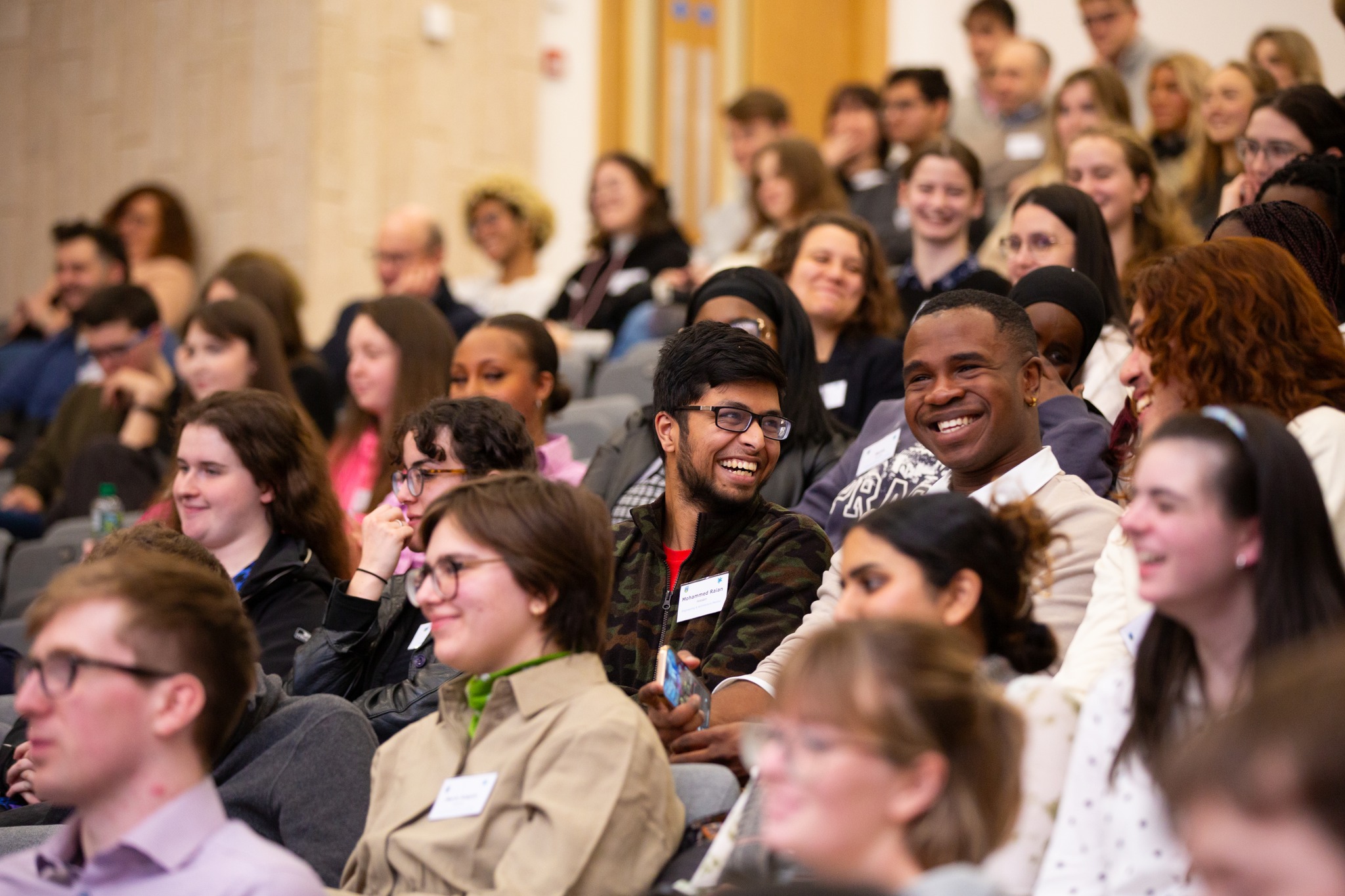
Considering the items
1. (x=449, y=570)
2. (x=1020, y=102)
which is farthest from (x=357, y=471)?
(x=1020, y=102)

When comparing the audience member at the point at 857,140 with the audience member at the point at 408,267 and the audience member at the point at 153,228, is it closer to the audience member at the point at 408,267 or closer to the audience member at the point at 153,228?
the audience member at the point at 408,267

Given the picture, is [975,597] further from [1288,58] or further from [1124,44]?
[1124,44]

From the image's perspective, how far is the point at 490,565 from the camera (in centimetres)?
219

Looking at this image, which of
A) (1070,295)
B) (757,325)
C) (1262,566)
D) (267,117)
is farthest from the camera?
(267,117)

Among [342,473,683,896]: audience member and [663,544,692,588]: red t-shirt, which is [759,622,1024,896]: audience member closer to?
[342,473,683,896]: audience member

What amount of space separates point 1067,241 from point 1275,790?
3.05 metres

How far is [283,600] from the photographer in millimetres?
3227

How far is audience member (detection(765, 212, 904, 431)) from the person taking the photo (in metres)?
4.14

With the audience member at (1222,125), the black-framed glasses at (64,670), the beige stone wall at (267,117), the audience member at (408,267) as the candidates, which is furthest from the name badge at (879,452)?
the beige stone wall at (267,117)

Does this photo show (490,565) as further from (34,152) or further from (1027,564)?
(34,152)

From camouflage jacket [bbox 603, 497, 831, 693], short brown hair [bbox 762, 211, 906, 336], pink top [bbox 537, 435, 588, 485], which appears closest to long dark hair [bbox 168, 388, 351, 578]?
pink top [bbox 537, 435, 588, 485]

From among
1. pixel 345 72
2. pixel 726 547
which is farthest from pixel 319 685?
pixel 345 72

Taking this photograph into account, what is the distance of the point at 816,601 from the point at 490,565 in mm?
773

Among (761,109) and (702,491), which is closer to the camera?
(702,491)
